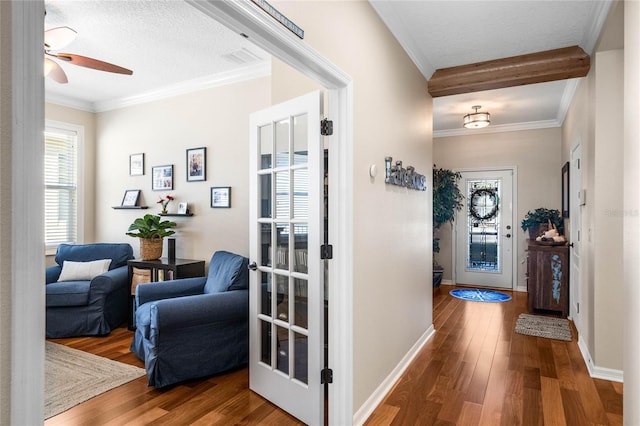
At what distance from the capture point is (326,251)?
2236 millimetres

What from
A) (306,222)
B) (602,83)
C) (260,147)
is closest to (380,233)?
(306,222)

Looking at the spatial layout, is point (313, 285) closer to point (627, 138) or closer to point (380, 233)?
point (380, 233)

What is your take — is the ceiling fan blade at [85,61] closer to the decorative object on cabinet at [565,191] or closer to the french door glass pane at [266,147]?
the french door glass pane at [266,147]

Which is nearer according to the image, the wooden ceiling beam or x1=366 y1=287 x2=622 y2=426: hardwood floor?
x1=366 y1=287 x2=622 y2=426: hardwood floor

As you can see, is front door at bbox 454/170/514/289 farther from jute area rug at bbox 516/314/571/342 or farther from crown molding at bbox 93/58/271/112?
crown molding at bbox 93/58/271/112

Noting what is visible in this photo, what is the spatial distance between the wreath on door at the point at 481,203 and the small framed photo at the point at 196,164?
463 cm

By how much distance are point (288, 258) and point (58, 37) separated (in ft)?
7.50

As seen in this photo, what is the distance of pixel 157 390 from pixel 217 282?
959mm

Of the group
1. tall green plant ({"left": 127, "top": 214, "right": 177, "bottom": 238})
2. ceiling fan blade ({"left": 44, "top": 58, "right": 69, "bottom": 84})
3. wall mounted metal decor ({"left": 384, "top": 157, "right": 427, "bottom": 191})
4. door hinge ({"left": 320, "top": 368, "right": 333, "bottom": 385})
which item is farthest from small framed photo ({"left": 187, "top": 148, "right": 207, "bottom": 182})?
door hinge ({"left": 320, "top": 368, "right": 333, "bottom": 385})

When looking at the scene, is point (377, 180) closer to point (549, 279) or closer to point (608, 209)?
point (608, 209)

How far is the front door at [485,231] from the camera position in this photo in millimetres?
6383

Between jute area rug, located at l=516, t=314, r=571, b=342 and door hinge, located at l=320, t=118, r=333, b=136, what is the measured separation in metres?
3.36

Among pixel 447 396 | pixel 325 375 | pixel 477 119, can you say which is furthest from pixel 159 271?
pixel 477 119

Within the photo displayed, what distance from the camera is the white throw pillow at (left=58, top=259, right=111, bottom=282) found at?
4195 mm
